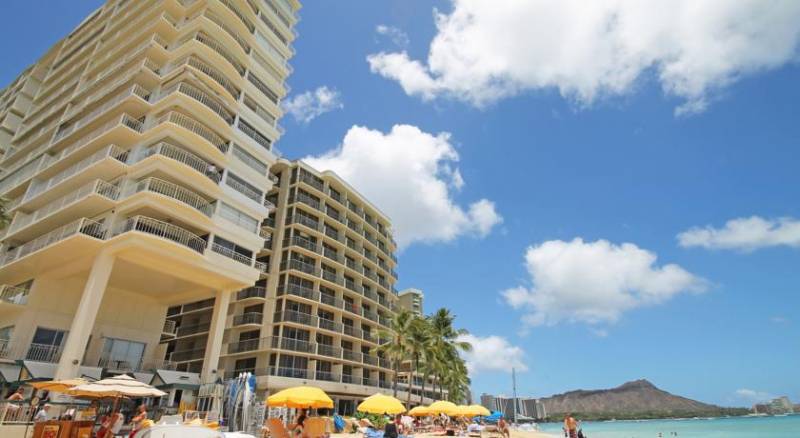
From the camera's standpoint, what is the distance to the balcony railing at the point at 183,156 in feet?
76.1

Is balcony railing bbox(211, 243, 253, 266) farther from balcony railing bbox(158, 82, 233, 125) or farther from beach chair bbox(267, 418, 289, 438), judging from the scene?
beach chair bbox(267, 418, 289, 438)

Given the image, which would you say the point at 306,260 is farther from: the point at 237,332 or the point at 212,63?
the point at 212,63

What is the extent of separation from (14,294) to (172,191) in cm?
1185

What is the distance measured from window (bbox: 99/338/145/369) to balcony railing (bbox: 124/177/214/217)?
10558mm

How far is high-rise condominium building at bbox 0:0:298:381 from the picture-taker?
73.0 feet

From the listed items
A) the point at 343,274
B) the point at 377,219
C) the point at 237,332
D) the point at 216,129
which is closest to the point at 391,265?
the point at 377,219

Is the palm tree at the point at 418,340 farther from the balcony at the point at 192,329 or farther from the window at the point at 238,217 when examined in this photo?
the window at the point at 238,217

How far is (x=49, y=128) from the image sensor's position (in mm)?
31703

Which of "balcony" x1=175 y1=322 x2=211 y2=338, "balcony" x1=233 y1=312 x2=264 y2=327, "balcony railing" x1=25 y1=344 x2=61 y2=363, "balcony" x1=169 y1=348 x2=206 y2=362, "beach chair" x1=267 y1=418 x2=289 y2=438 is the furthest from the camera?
"balcony" x1=175 y1=322 x2=211 y2=338

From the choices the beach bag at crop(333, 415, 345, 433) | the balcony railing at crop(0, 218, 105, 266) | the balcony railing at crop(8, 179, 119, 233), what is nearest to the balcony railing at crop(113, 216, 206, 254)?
the balcony railing at crop(0, 218, 105, 266)

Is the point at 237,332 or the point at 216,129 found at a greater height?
the point at 216,129

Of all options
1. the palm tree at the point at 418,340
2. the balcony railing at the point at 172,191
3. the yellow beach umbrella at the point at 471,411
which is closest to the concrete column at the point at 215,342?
the balcony railing at the point at 172,191

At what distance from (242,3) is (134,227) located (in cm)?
1904

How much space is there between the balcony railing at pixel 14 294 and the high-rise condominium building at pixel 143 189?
0.09 meters
